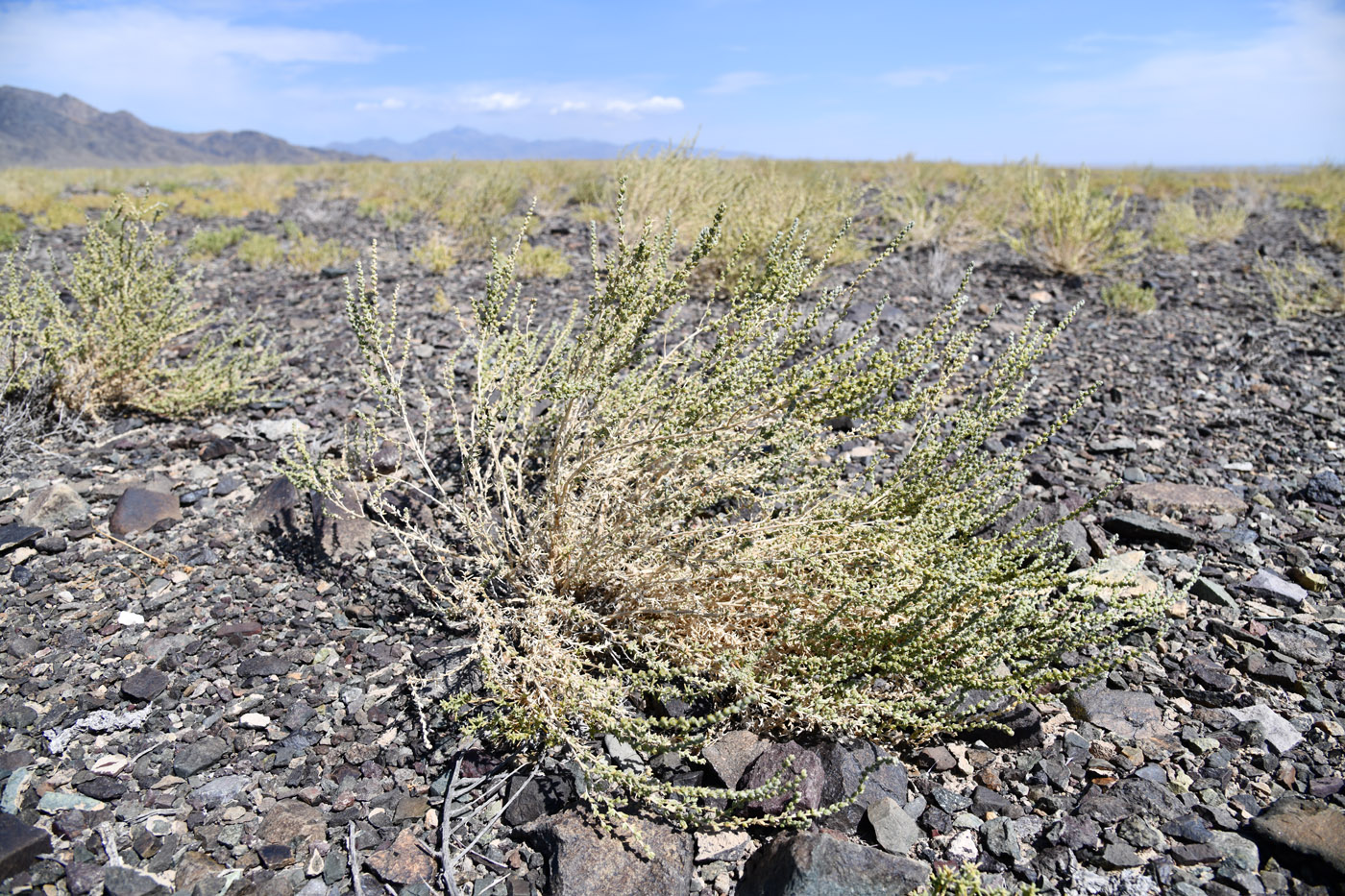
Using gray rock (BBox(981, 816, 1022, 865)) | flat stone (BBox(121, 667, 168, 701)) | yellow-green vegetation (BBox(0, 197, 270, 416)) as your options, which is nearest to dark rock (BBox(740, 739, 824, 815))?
gray rock (BBox(981, 816, 1022, 865))

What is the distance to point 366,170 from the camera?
Result: 2250 centimetres

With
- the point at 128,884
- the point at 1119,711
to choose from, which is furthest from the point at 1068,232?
the point at 128,884

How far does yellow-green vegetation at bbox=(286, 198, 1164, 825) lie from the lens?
1987mm

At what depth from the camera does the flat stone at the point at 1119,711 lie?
2236 millimetres

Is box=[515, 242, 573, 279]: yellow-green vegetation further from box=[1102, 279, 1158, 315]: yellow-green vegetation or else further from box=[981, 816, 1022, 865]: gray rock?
box=[981, 816, 1022, 865]: gray rock

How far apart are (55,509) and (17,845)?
183 centimetres

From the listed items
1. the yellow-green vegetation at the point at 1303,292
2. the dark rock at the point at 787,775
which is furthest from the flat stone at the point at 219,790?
the yellow-green vegetation at the point at 1303,292

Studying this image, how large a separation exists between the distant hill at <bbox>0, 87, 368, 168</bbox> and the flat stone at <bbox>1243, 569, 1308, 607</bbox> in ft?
572

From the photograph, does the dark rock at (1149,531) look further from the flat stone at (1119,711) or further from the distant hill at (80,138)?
the distant hill at (80,138)

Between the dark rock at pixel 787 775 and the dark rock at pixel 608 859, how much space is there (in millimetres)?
220

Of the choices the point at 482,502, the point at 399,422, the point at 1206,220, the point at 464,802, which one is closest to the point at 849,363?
the point at 482,502

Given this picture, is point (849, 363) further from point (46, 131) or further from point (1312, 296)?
point (46, 131)

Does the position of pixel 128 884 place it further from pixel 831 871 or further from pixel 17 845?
pixel 831 871

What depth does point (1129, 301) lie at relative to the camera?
626 cm
